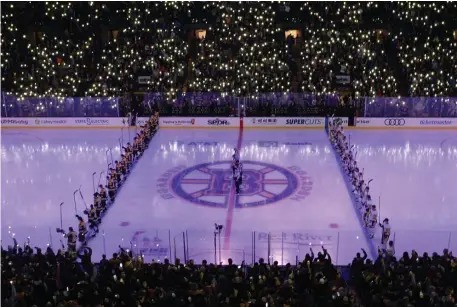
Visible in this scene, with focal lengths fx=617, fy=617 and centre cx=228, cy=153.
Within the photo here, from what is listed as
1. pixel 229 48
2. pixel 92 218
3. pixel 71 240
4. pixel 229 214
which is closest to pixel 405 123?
A: pixel 229 48

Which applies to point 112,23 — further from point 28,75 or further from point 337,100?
point 337,100

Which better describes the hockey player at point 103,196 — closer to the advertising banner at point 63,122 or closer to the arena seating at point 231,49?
the advertising banner at point 63,122

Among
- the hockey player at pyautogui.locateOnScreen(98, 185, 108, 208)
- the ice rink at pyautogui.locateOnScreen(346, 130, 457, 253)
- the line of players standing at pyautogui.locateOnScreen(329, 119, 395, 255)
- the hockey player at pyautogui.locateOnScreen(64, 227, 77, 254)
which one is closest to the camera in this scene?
the hockey player at pyautogui.locateOnScreen(64, 227, 77, 254)

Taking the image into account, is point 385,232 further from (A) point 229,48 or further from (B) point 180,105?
(A) point 229,48

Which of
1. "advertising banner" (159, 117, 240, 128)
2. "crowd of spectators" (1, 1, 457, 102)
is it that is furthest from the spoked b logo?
"advertising banner" (159, 117, 240, 128)

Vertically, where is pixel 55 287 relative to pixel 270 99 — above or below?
below

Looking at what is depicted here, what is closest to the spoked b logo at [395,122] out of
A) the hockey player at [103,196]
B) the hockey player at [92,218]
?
the hockey player at [103,196]

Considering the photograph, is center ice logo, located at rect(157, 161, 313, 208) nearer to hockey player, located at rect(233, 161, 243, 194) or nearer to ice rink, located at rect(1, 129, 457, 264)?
ice rink, located at rect(1, 129, 457, 264)

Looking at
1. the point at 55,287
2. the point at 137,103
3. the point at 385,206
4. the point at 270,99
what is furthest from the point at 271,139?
the point at 55,287
